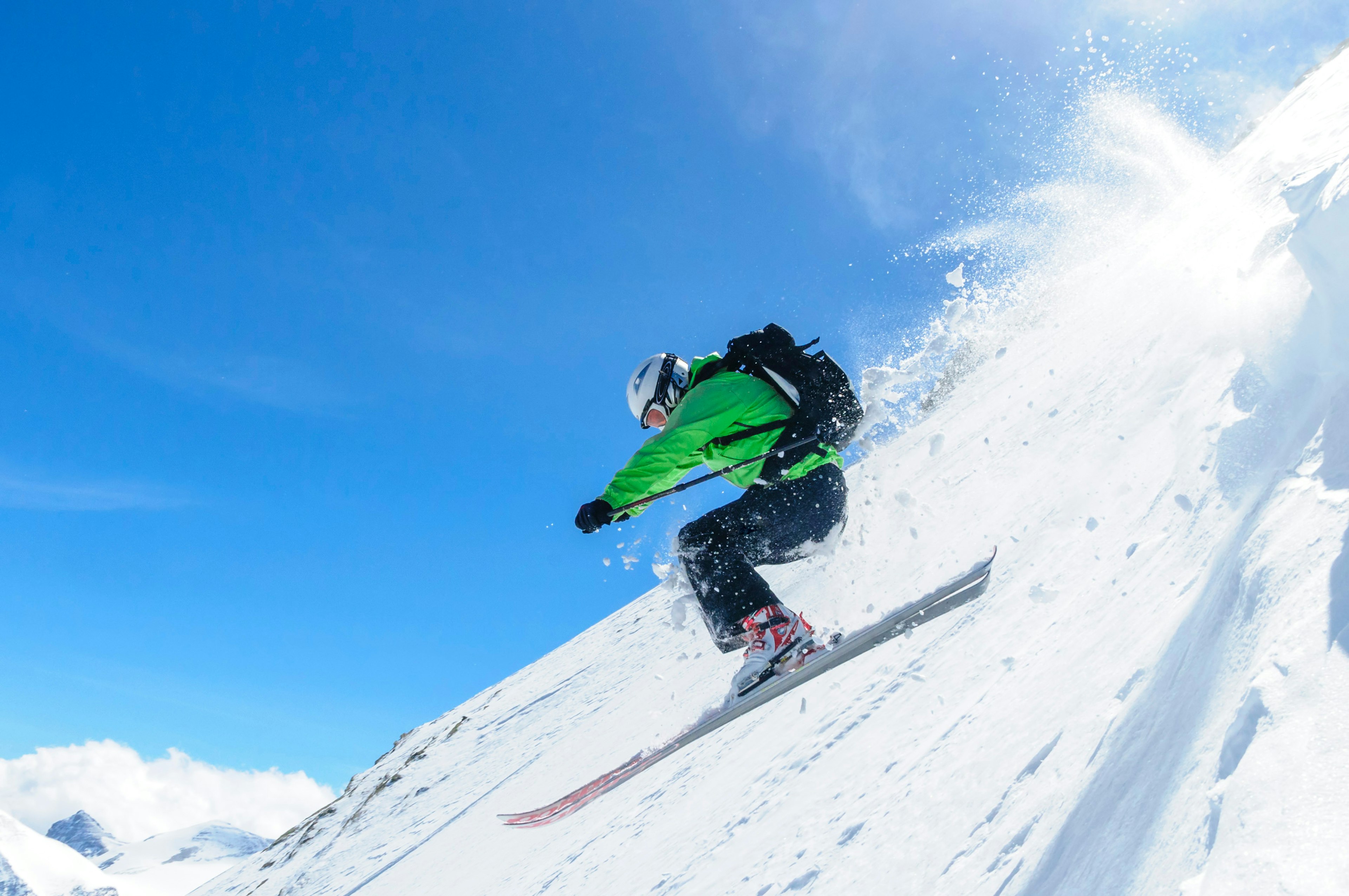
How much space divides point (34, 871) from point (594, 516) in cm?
27010

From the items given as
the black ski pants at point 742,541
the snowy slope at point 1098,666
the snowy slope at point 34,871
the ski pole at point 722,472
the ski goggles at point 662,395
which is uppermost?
the snowy slope at point 34,871

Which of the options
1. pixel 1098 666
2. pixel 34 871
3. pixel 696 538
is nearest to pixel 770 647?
pixel 696 538

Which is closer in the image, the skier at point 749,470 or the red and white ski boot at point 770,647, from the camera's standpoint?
the skier at point 749,470

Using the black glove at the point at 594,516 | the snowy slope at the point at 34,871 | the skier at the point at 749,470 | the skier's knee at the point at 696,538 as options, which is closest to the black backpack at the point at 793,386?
the skier at the point at 749,470

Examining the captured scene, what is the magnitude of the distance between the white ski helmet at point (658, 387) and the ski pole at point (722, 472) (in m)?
0.43

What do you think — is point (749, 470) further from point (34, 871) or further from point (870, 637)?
point (34, 871)

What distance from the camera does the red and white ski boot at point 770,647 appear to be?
4289 millimetres

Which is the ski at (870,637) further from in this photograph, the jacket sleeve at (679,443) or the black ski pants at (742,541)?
the jacket sleeve at (679,443)

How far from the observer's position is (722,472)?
4387 mm

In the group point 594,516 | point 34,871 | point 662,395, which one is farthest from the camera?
point 34,871

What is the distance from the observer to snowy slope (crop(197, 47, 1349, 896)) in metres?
1.49

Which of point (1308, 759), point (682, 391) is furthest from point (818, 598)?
point (1308, 759)

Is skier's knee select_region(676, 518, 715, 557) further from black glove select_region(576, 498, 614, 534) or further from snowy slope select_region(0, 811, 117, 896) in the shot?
snowy slope select_region(0, 811, 117, 896)

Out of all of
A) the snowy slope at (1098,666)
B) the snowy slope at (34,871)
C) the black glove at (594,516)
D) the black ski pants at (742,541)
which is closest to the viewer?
the snowy slope at (1098,666)
